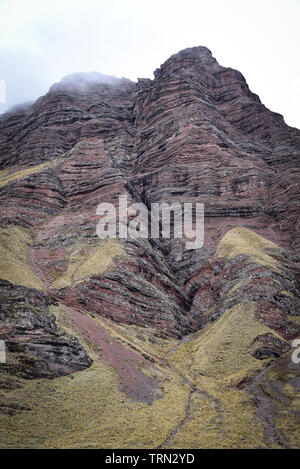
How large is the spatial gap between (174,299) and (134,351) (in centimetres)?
1949

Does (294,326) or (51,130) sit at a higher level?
(51,130)

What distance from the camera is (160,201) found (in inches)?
3282

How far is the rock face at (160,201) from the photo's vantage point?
4119 centimetres

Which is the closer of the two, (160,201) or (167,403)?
(167,403)

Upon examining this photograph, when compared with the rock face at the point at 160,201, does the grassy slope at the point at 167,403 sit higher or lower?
lower

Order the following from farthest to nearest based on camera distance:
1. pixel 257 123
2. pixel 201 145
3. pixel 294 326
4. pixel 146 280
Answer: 1. pixel 257 123
2. pixel 201 145
3. pixel 146 280
4. pixel 294 326

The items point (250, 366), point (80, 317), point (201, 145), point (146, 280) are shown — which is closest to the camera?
point (250, 366)

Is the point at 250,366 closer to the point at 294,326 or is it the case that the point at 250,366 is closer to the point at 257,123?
the point at 294,326

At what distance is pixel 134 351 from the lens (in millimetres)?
39125

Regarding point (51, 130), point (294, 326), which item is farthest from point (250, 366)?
point (51, 130)

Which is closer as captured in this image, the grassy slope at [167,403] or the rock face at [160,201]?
the grassy slope at [167,403]

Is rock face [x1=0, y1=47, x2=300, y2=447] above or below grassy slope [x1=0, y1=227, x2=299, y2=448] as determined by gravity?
above

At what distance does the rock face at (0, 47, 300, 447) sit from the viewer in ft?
135

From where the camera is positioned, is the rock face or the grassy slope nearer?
the grassy slope
